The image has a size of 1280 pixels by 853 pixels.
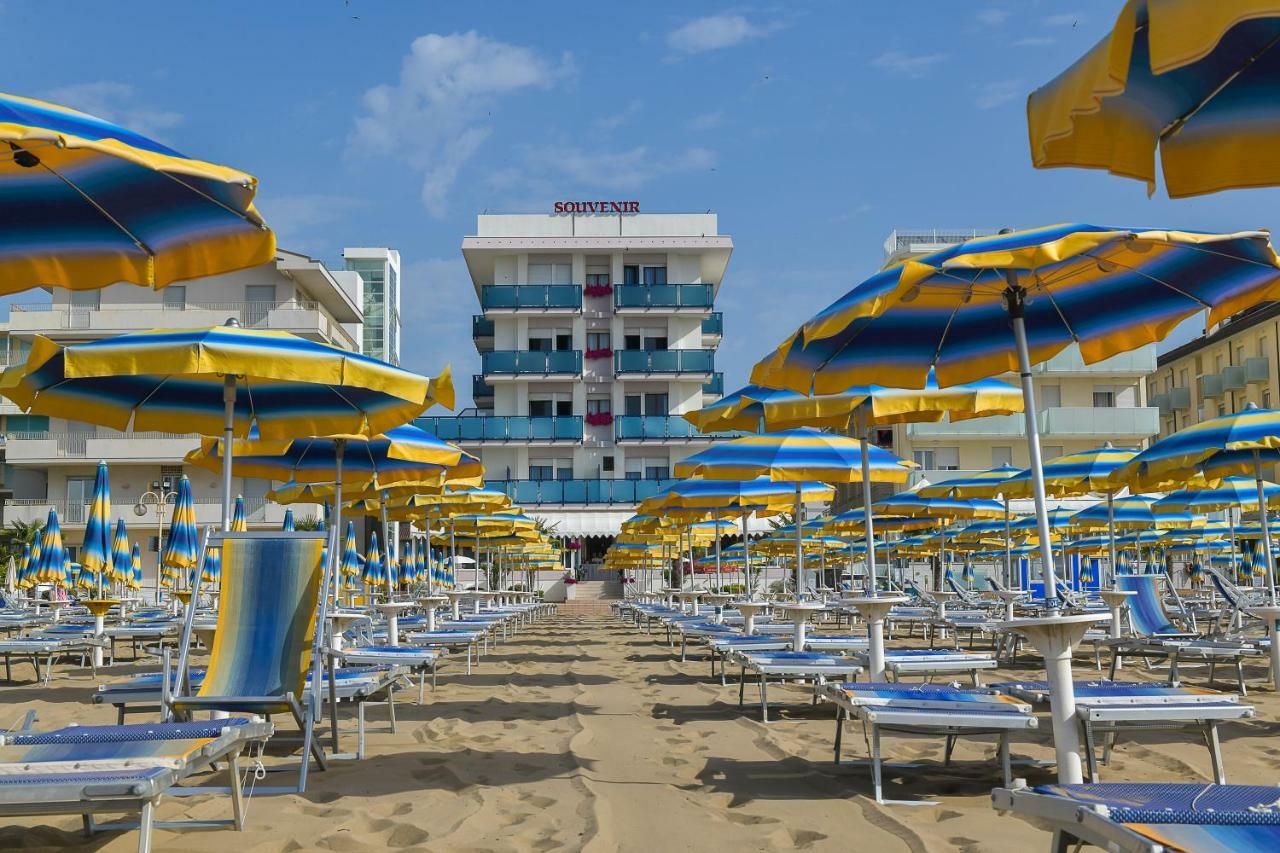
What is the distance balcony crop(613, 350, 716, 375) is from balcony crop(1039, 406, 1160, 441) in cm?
1470

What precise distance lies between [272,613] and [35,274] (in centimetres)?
211

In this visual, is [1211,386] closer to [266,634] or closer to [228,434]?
[228,434]

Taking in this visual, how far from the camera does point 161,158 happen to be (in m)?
4.16

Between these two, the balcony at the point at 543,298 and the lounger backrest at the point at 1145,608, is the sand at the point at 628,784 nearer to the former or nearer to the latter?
the lounger backrest at the point at 1145,608

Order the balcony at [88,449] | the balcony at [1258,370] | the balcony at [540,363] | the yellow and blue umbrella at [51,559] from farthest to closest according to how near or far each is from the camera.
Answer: the balcony at [1258,370] → the balcony at [540,363] → the balcony at [88,449] → the yellow and blue umbrella at [51,559]

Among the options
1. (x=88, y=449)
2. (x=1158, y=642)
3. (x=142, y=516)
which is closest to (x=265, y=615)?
(x=1158, y=642)

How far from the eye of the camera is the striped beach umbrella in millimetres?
15273

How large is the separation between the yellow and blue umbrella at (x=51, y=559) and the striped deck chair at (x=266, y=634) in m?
13.5

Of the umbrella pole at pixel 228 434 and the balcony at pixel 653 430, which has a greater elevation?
the balcony at pixel 653 430

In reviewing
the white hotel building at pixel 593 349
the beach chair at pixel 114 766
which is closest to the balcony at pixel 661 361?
the white hotel building at pixel 593 349

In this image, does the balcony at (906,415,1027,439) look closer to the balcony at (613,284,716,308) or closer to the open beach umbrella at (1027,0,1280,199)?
the balcony at (613,284,716,308)

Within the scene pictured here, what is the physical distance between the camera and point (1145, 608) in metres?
11.9

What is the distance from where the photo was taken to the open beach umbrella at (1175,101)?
115 inches

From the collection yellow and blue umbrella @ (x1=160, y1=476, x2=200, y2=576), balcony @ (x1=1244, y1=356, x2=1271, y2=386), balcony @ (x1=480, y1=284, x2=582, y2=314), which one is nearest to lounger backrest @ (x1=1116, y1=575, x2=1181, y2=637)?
yellow and blue umbrella @ (x1=160, y1=476, x2=200, y2=576)
